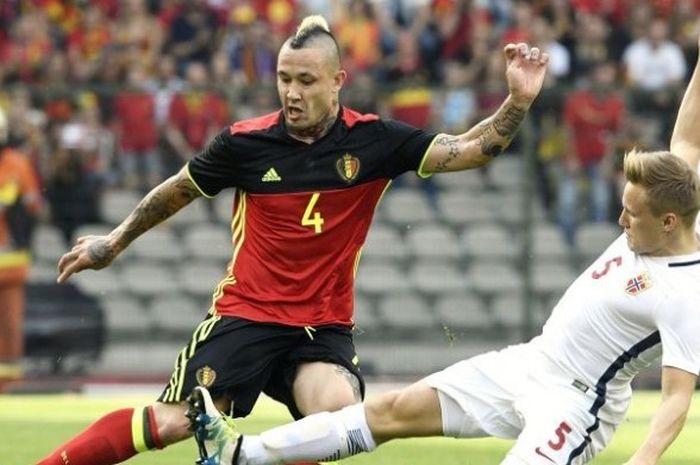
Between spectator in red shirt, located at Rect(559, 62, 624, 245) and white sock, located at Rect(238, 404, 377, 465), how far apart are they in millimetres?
8646

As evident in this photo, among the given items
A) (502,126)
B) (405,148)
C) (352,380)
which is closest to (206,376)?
(352,380)

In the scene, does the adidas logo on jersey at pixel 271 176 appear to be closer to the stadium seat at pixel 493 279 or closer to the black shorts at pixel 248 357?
the black shorts at pixel 248 357

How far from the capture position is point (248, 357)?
7.00 metres

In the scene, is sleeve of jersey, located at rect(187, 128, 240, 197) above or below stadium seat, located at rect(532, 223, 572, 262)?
above

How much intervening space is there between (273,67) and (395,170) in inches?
390

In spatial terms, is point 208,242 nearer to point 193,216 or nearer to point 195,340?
Answer: point 193,216

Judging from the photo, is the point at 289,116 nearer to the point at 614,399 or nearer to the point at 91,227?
the point at 614,399

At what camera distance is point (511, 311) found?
15.2m

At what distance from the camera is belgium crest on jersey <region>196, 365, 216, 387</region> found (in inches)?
271

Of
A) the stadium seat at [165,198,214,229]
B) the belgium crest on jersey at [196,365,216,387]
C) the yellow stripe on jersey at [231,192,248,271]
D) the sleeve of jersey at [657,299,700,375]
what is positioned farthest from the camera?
the stadium seat at [165,198,214,229]

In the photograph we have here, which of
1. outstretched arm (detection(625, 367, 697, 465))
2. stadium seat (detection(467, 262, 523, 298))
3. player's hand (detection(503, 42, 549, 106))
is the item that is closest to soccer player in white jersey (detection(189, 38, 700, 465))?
outstretched arm (detection(625, 367, 697, 465))

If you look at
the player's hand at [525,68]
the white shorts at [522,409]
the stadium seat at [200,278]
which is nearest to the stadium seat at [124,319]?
the stadium seat at [200,278]

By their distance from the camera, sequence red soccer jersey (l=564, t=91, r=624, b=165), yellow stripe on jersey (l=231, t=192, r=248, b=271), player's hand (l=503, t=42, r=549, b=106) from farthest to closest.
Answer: red soccer jersey (l=564, t=91, r=624, b=165) → yellow stripe on jersey (l=231, t=192, r=248, b=271) → player's hand (l=503, t=42, r=549, b=106)

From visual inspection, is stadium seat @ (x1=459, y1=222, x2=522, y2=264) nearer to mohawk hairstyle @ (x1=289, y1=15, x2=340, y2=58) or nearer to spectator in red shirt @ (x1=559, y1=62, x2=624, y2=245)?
spectator in red shirt @ (x1=559, y1=62, x2=624, y2=245)
